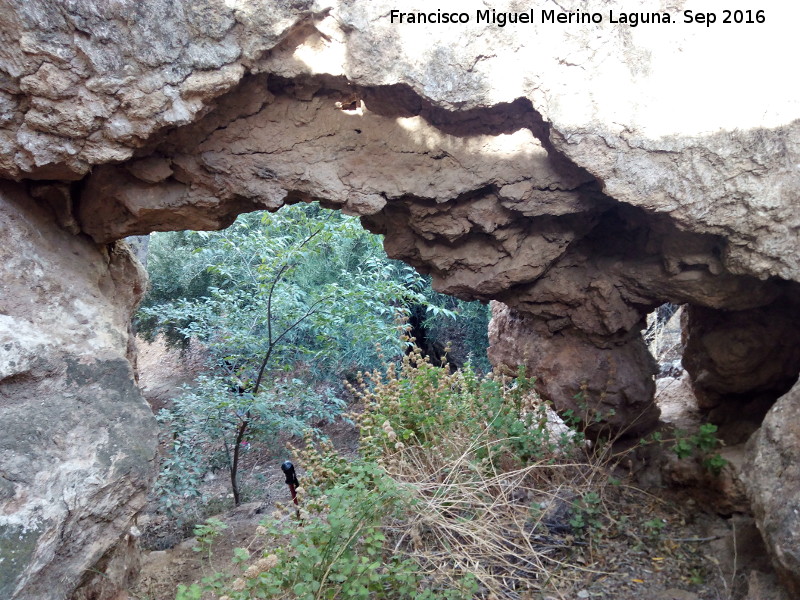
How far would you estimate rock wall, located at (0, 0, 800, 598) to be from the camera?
238cm

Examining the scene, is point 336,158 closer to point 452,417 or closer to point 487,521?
point 452,417

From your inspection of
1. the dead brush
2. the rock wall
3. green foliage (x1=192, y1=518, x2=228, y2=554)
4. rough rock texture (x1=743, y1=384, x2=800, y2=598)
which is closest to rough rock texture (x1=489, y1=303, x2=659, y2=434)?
the dead brush

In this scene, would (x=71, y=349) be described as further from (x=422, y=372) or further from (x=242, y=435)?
(x=242, y=435)

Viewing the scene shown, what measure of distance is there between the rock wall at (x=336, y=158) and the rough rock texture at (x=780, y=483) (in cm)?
5

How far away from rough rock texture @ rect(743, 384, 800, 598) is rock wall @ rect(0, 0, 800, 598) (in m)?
0.05

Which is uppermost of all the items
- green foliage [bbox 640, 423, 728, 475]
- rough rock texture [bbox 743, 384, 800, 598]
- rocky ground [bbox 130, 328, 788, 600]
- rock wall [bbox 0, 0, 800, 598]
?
rock wall [bbox 0, 0, 800, 598]

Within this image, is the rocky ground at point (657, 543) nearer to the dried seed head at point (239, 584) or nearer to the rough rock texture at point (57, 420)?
the dried seed head at point (239, 584)

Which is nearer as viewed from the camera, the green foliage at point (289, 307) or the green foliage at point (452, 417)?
the green foliage at point (452, 417)

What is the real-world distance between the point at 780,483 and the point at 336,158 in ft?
8.15

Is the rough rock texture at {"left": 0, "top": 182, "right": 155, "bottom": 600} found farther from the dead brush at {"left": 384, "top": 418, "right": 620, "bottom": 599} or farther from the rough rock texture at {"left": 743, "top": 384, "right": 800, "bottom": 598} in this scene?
the rough rock texture at {"left": 743, "top": 384, "right": 800, "bottom": 598}

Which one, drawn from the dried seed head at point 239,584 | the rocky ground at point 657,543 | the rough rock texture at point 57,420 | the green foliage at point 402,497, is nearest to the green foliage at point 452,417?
the green foliage at point 402,497

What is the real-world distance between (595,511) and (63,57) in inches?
140

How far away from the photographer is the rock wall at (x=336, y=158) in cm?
238

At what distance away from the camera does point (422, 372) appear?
13.4ft
